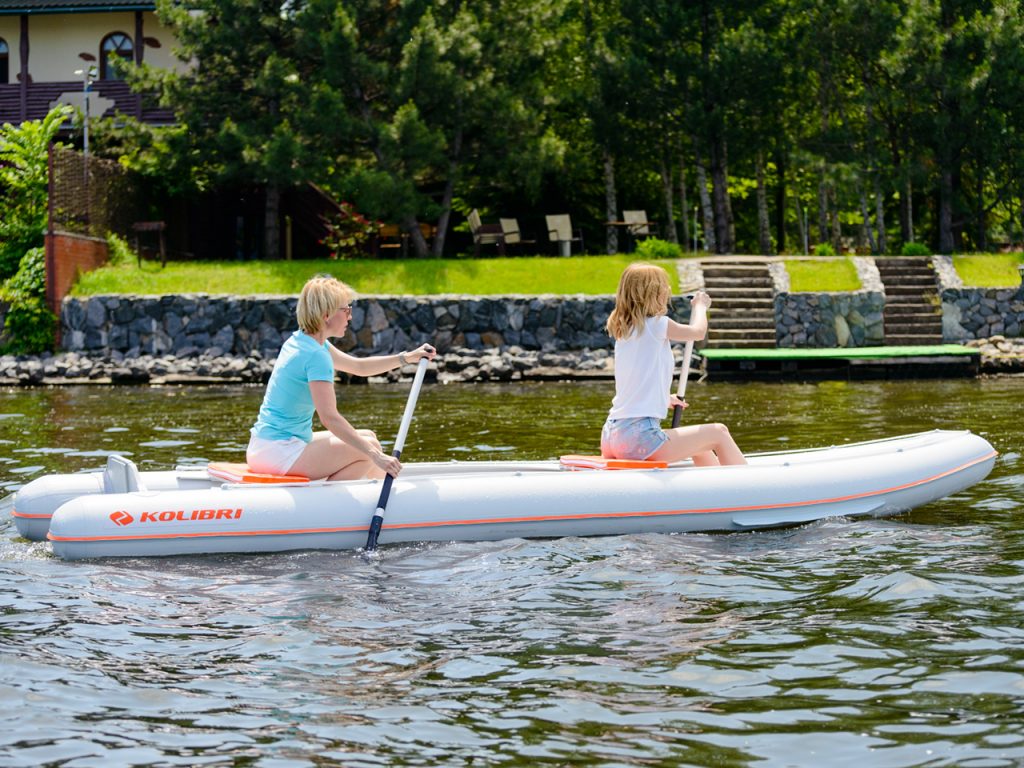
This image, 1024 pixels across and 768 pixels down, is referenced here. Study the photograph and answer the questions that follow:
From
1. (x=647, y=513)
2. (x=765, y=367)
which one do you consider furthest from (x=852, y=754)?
(x=765, y=367)

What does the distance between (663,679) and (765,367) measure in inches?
648

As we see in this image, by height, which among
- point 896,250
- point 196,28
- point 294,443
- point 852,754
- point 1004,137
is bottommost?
point 852,754

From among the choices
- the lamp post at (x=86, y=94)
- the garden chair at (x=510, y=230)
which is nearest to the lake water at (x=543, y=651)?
the lamp post at (x=86, y=94)

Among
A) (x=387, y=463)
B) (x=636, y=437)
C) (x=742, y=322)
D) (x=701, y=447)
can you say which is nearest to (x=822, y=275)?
(x=742, y=322)

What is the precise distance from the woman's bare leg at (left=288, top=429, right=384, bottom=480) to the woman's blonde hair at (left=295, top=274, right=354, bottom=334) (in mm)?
722

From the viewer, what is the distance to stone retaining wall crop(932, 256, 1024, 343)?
2406cm

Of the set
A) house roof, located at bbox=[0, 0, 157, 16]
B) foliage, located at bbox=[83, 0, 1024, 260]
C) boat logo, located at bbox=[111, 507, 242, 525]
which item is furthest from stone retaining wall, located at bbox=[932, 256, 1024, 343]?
boat logo, located at bbox=[111, 507, 242, 525]

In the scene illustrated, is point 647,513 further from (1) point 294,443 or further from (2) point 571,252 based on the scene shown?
(2) point 571,252

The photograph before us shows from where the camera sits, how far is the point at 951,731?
469 cm

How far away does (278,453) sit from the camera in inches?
314

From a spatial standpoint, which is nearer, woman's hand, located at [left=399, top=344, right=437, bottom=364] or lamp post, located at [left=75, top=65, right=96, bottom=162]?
woman's hand, located at [left=399, top=344, right=437, bottom=364]

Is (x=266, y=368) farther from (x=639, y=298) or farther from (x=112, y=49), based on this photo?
(x=639, y=298)

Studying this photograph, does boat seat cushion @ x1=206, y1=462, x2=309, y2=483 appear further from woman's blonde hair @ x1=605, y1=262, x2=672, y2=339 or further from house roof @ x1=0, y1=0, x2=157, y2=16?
house roof @ x1=0, y1=0, x2=157, y2=16

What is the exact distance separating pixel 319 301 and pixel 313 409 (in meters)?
0.68
